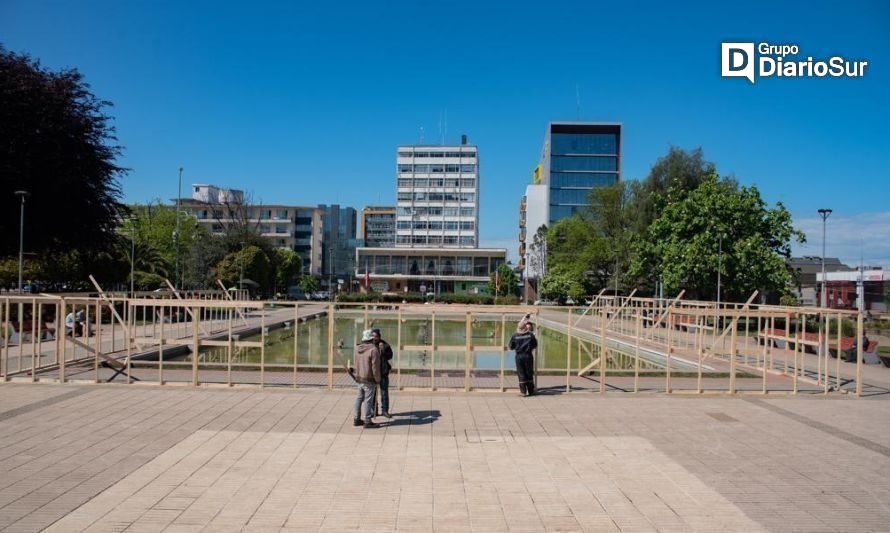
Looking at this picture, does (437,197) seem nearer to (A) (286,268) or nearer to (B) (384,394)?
(A) (286,268)

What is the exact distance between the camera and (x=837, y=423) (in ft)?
36.0

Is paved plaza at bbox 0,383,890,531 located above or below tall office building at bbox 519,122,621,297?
below

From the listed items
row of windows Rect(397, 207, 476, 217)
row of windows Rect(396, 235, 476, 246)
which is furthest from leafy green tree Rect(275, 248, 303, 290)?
row of windows Rect(397, 207, 476, 217)

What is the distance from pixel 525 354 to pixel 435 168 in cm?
8898

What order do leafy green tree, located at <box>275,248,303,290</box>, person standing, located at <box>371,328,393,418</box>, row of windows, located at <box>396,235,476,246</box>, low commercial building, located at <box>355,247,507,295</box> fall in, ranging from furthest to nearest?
row of windows, located at <box>396,235,476,246</box> < low commercial building, located at <box>355,247,507,295</box> < leafy green tree, located at <box>275,248,303,290</box> < person standing, located at <box>371,328,393,418</box>

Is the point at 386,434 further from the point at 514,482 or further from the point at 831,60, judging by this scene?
the point at 831,60

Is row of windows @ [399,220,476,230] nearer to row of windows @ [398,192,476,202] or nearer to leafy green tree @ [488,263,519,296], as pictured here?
row of windows @ [398,192,476,202]

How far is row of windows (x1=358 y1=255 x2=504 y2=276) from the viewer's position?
295 feet

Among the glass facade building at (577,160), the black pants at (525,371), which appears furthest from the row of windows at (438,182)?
the black pants at (525,371)

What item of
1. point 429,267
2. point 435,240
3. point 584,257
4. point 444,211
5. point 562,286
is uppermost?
point 444,211

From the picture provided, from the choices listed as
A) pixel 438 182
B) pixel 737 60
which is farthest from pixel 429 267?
pixel 737 60

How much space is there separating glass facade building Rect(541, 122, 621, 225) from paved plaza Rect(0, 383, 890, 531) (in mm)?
99778

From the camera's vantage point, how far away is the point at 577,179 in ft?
361

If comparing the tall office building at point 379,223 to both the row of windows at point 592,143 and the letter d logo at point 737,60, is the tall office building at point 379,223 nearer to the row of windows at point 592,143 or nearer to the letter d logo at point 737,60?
the row of windows at point 592,143
